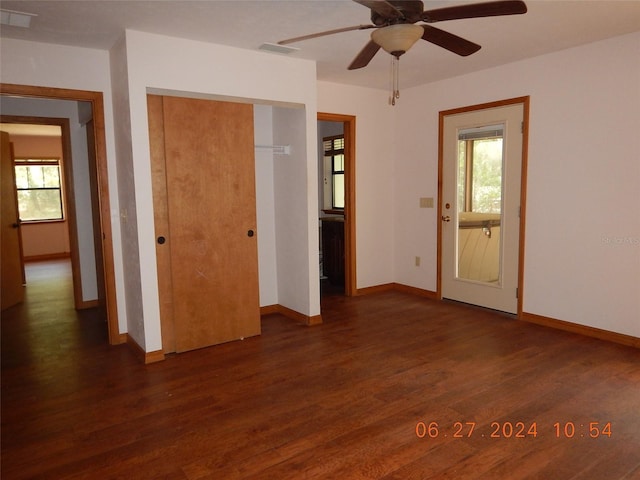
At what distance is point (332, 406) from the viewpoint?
2.75 metres

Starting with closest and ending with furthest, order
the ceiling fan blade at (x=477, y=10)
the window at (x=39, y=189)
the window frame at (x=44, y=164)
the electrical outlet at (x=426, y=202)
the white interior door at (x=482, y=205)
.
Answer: the ceiling fan blade at (x=477, y=10), the white interior door at (x=482, y=205), the electrical outlet at (x=426, y=202), the window frame at (x=44, y=164), the window at (x=39, y=189)

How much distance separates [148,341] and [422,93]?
13.1 feet

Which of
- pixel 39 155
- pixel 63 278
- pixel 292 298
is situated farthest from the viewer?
pixel 39 155

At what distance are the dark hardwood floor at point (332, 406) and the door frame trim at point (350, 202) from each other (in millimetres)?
1231

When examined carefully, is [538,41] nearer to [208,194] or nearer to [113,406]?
[208,194]

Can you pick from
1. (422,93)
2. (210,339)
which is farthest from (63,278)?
(422,93)

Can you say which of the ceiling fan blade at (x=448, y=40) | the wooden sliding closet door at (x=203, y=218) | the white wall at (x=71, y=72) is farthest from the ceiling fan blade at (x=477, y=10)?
the white wall at (x=71, y=72)

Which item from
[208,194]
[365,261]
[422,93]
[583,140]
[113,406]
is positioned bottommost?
[113,406]

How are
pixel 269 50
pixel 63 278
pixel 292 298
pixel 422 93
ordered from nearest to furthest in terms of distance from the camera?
1. pixel 269 50
2. pixel 292 298
3. pixel 422 93
4. pixel 63 278

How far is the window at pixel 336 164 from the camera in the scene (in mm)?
6750

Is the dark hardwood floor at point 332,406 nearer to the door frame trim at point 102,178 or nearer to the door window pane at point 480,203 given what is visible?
the door frame trim at point 102,178

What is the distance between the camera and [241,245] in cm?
395

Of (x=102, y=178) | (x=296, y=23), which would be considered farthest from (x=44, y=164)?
(x=296, y=23)
